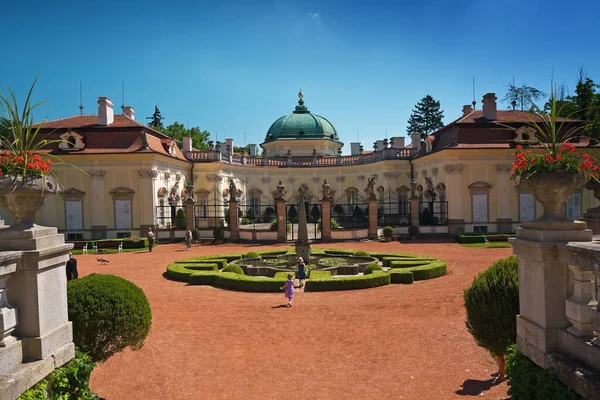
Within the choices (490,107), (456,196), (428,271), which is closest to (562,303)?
(428,271)

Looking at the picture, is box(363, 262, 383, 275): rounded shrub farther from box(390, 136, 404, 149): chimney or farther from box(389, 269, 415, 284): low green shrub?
box(390, 136, 404, 149): chimney

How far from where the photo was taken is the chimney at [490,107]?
33281 mm

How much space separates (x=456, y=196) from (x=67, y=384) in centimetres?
3045

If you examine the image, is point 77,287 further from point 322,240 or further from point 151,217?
point 151,217

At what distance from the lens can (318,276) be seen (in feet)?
53.7

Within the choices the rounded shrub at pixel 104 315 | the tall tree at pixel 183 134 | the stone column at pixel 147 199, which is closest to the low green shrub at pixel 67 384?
the rounded shrub at pixel 104 315

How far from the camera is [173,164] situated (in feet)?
121

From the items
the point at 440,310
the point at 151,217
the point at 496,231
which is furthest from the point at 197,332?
the point at 496,231

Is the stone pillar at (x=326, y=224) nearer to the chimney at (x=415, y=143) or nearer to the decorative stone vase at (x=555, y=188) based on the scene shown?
the chimney at (x=415, y=143)

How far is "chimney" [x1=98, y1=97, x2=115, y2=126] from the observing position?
32.8 metres

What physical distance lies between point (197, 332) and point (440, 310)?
680 centimetres

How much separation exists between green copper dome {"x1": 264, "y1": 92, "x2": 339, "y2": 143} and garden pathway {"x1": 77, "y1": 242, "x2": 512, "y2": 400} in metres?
37.7

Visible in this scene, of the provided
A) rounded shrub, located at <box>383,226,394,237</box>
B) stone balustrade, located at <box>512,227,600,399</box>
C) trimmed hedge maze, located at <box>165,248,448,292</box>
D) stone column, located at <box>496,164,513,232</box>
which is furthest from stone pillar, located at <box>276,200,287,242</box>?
stone balustrade, located at <box>512,227,600,399</box>

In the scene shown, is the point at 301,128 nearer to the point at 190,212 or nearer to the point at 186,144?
the point at 186,144
